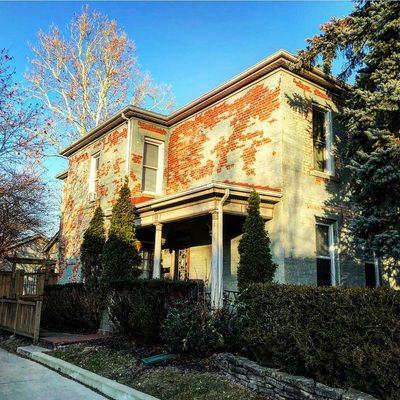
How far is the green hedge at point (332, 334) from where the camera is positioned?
4426 mm

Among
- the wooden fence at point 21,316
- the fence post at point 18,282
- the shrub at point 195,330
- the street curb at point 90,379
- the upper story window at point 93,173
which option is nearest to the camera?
the street curb at point 90,379

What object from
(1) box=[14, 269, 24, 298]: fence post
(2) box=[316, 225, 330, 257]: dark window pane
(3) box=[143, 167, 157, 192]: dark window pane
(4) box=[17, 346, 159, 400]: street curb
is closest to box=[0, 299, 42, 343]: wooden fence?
(1) box=[14, 269, 24, 298]: fence post

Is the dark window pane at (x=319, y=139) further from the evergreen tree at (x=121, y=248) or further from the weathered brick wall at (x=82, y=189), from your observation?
the weathered brick wall at (x=82, y=189)

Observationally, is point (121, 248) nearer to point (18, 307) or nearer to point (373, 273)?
point (18, 307)

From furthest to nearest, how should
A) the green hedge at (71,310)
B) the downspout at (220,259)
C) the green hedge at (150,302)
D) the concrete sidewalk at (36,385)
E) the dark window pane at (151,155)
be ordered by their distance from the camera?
1. the dark window pane at (151,155)
2. the green hedge at (71,310)
3. the downspout at (220,259)
4. the green hedge at (150,302)
5. the concrete sidewalk at (36,385)

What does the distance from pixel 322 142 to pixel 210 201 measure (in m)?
3.94

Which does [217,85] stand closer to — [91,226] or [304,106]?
[304,106]

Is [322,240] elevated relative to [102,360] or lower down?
elevated

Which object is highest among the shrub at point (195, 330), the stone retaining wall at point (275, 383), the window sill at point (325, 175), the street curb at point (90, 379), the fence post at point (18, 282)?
the window sill at point (325, 175)

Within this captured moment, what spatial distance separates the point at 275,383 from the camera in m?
5.32

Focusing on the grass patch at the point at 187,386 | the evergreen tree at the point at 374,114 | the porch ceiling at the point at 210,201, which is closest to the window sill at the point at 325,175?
the evergreen tree at the point at 374,114

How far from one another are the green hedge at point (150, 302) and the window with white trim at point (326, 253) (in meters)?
3.42

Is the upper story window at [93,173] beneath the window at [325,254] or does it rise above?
above

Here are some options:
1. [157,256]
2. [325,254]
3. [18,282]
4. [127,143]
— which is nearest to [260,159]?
[325,254]
